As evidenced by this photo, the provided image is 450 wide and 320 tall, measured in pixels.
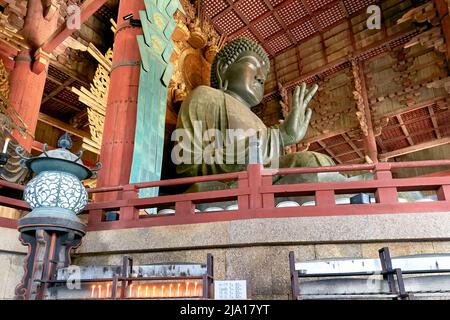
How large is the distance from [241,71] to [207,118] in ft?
3.97

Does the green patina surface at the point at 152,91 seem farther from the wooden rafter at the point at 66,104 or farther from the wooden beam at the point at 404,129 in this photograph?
the wooden beam at the point at 404,129

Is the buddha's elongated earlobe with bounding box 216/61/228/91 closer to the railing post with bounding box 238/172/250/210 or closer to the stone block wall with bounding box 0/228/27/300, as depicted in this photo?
the railing post with bounding box 238/172/250/210

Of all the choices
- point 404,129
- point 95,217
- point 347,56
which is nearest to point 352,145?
point 404,129

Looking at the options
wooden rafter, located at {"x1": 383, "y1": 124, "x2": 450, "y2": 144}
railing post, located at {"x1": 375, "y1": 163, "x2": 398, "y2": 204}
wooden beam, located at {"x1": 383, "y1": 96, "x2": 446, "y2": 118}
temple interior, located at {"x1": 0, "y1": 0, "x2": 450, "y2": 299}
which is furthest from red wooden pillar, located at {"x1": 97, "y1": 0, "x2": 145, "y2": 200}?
wooden rafter, located at {"x1": 383, "y1": 124, "x2": 450, "y2": 144}

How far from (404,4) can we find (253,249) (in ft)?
22.2

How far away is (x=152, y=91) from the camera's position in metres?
3.75

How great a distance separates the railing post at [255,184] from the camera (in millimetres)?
2391

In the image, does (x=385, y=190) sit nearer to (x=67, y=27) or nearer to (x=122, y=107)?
(x=122, y=107)

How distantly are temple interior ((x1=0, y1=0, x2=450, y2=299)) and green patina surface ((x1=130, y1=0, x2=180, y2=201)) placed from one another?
2cm

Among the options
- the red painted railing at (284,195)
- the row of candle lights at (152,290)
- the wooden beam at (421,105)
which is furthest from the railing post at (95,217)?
the wooden beam at (421,105)

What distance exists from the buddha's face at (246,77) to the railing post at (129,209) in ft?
7.85

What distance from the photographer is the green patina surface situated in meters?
3.41

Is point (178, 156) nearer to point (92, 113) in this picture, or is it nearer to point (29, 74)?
point (92, 113)
